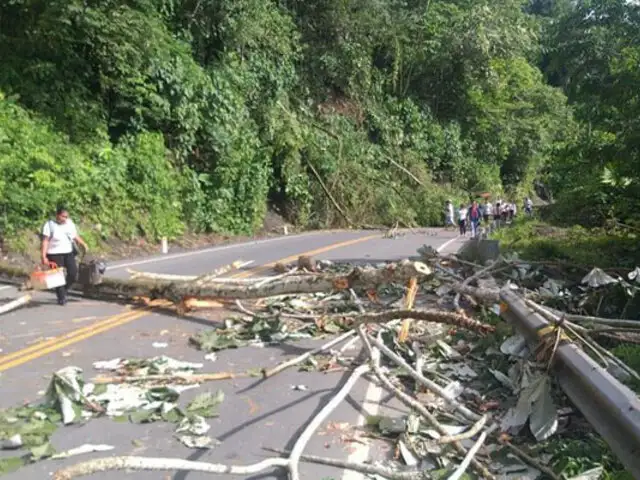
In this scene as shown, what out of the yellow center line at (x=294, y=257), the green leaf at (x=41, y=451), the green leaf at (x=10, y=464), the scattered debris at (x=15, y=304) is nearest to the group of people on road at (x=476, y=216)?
the yellow center line at (x=294, y=257)

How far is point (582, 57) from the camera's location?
13180 mm

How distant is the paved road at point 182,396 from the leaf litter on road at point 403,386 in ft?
0.46

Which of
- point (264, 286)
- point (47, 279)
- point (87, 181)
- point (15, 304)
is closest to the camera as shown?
point (264, 286)

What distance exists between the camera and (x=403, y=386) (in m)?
6.12

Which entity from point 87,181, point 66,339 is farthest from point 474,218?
point 66,339

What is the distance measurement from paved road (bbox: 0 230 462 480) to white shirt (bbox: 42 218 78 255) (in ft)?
2.56

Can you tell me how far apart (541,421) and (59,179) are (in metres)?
13.8

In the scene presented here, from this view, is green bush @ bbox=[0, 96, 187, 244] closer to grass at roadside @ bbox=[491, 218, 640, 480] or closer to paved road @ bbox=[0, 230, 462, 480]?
paved road @ bbox=[0, 230, 462, 480]

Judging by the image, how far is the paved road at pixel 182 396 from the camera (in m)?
4.64

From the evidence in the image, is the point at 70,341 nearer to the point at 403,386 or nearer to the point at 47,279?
the point at 47,279

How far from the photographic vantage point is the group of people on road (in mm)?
26891

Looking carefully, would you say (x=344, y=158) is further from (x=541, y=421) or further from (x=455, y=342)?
(x=541, y=421)

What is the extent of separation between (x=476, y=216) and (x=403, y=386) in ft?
70.6

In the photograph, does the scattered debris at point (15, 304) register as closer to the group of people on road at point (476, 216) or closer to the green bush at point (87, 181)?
the green bush at point (87, 181)
